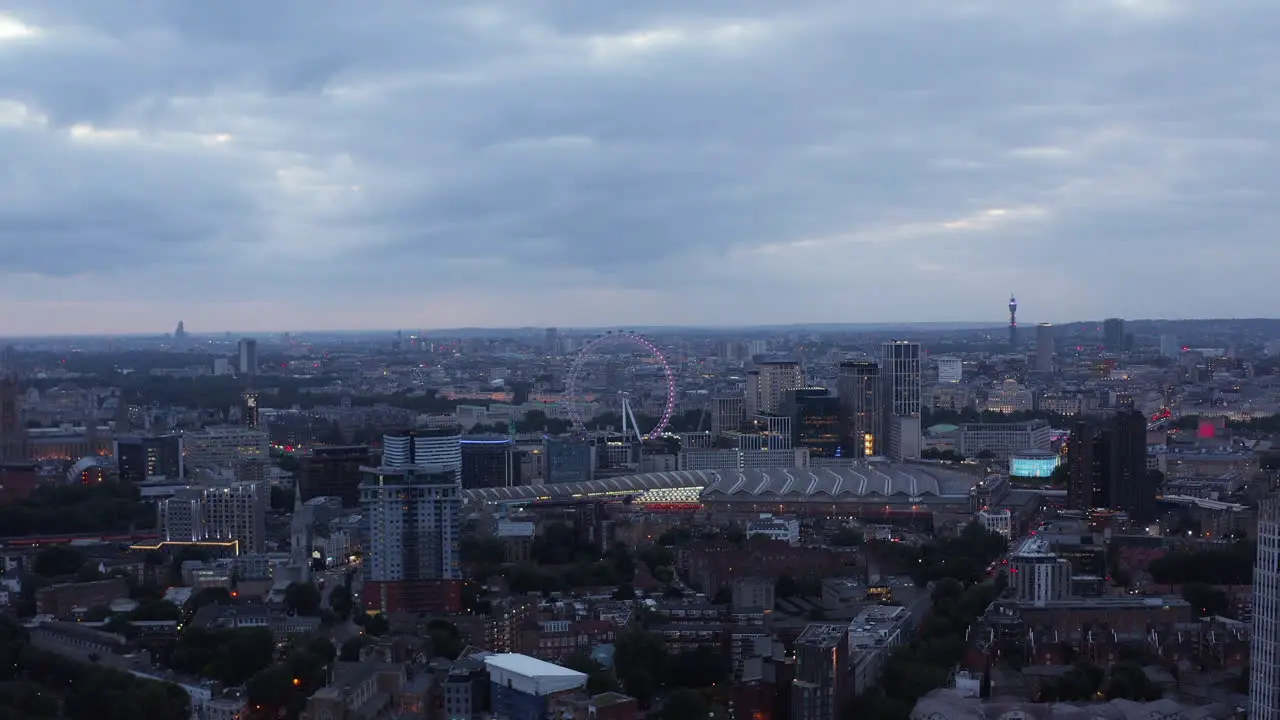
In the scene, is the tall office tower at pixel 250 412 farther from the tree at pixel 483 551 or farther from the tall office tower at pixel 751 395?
the tree at pixel 483 551

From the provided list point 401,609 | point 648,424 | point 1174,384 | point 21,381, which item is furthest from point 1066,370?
point 401,609

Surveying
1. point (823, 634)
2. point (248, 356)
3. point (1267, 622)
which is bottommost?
point (823, 634)

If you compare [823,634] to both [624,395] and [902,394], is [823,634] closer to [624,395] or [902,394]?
[902,394]

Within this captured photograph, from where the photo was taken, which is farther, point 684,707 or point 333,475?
point 333,475

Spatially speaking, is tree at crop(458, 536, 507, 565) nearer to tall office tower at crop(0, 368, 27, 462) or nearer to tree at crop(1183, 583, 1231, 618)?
tree at crop(1183, 583, 1231, 618)

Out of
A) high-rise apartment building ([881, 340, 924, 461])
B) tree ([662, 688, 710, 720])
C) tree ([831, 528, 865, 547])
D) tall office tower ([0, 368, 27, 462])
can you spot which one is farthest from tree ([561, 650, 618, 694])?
high-rise apartment building ([881, 340, 924, 461])

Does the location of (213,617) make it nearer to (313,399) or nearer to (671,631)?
(671,631)

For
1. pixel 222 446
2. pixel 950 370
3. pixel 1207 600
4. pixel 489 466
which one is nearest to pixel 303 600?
pixel 1207 600
